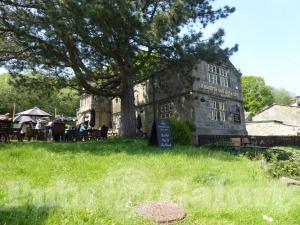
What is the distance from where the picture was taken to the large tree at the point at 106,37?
13.4m

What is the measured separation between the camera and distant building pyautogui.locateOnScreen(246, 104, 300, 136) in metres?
38.4

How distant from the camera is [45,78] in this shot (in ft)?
66.5

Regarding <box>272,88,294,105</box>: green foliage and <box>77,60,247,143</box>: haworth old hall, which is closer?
<box>77,60,247,143</box>: haworth old hall

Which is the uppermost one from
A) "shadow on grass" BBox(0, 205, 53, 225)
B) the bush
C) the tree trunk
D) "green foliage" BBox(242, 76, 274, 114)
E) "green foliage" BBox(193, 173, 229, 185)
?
"green foliage" BBox(242, 76, 274, 114)

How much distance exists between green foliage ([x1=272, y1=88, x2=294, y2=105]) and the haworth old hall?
57.7 meters

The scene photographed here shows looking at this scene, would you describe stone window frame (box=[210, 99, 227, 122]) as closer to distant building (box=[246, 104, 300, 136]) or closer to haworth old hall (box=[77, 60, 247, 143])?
haworth old hall (box=[77, 60, 247, 143])

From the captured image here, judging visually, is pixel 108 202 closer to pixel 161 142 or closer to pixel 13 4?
pixel 161 142

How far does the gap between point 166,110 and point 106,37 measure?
12014 mm

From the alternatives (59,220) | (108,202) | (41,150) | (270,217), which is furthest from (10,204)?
(41,150)

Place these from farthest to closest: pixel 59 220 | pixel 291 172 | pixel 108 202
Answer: pixel 291 172 → pixel 108 202 → pixel 59 220

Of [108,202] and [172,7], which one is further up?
[172,7]

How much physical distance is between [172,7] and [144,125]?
1404 centimetres

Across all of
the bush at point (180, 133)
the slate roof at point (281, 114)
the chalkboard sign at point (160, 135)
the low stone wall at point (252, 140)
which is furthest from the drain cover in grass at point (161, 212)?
the slate roof at point (281, 114)

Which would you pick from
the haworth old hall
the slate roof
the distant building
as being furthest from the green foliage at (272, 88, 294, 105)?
the haworth old hall
